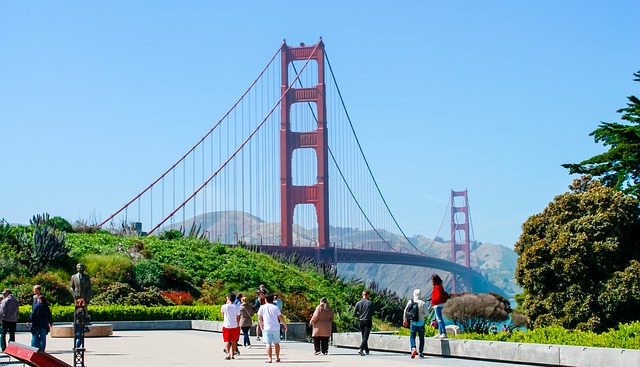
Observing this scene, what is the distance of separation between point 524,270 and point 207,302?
51.6 ft

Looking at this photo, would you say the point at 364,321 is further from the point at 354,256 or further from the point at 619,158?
the point at 354,256

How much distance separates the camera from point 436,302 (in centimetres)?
2100

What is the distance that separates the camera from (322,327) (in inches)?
872

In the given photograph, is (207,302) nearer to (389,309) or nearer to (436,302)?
(389,309)

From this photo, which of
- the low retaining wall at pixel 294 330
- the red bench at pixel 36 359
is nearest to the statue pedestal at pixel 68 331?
the low retaining wall at pixel 294 330

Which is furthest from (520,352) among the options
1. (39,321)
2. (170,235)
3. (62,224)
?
(62,224)

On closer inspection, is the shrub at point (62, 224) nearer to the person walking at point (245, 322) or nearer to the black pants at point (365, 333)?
the person walking at point (245, 322)

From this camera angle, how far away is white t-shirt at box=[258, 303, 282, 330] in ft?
67.7

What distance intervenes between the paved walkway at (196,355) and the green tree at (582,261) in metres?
8.64

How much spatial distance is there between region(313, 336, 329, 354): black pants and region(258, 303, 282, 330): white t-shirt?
156 cm

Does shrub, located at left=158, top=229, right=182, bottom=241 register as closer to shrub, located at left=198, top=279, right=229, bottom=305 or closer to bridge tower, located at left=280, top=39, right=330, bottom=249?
shrub, located at left=198, top=279, right=229, bottom=305

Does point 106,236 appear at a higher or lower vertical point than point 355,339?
higher

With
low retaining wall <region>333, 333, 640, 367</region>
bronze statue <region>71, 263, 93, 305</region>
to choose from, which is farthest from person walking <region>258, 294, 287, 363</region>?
bronze statue <region>71, 263, 93, 305</region>

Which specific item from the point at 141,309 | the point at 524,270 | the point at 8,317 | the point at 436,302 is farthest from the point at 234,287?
the point at 436,302
